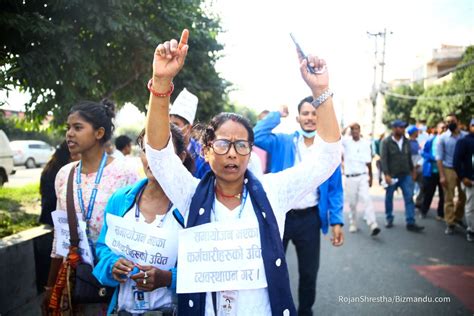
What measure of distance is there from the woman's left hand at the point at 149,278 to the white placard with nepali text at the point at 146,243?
94 millimetres

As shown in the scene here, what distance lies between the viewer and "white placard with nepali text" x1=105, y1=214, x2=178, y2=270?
75.0 inches

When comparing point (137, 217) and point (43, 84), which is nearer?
point (137, 217)

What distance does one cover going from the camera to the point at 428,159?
813 cm

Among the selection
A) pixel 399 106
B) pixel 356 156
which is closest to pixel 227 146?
pixel 356 156

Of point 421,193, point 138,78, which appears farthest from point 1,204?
point 421,193

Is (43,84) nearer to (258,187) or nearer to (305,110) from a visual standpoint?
(305,110)

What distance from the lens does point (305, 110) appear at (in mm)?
3436

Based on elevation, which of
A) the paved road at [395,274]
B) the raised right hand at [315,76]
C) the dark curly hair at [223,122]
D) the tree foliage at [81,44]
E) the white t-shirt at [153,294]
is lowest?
the paved road at [395,274]

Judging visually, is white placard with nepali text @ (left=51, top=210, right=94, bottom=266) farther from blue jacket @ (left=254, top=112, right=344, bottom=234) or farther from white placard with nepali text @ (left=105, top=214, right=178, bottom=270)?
blue jacket @ (left=254, top=112, right=344, bottom=234)

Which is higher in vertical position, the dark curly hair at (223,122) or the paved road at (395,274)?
the dark curly hair at (223,122)

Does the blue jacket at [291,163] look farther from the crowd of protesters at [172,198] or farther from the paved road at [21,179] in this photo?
the paved road at [21,179]

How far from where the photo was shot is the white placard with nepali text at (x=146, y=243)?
1905 millimetres

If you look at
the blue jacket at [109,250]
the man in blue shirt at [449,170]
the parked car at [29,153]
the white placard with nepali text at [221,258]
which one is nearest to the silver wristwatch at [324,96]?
the white placard with nepali text at [221,258]

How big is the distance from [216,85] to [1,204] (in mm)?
5766
